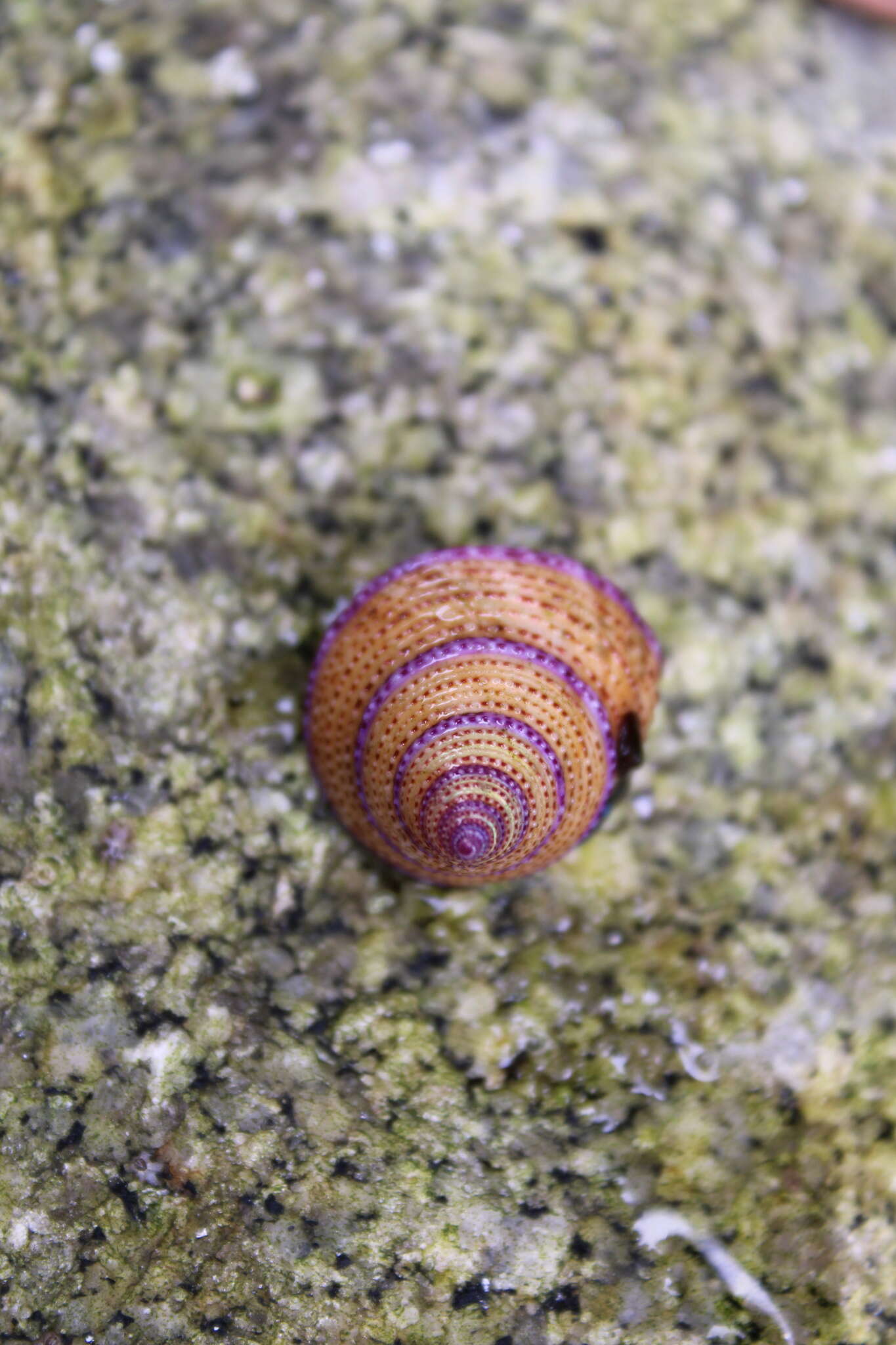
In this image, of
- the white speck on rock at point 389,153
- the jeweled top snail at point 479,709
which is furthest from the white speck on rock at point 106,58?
the jeweled top snail at point 479,709

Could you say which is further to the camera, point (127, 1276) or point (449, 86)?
point (449, 86)

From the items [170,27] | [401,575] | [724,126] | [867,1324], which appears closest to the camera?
[867,1324]

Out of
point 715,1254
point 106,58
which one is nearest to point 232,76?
point 106,58

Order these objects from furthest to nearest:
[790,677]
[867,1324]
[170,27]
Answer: [170,27]
[790,677]
[867,1324]

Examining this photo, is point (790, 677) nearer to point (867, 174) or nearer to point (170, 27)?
point (867, 174)

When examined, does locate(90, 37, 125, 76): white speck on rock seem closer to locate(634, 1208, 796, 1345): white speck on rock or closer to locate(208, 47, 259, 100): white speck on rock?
locate(208, 47, 259, 100): white speck on rock

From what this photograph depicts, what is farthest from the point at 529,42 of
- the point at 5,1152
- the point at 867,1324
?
the point at 867,1324

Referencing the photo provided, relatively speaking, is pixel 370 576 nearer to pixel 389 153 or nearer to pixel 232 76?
pixel 389 153
